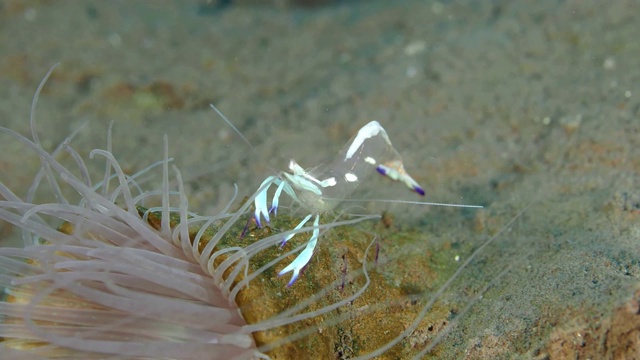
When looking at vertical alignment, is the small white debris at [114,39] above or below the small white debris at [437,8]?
above

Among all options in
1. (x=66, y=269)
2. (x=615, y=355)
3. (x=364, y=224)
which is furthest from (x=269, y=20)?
(x=615, y=355)

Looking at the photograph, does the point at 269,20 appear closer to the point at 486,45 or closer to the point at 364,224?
the point at 486,45

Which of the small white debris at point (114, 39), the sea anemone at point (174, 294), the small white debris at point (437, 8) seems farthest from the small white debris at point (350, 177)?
the small white debris at point (114, 39)

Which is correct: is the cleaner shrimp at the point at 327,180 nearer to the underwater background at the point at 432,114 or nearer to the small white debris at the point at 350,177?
the small white debris at the point at 350,177

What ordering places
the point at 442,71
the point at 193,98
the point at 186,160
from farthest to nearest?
the point at 193,98 → the point at 442,71 → the point at 186,160

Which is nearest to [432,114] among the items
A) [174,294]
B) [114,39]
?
[174,294]

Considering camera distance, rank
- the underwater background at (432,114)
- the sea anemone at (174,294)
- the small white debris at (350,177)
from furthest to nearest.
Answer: the small white debris at (350,177), the underwater background at (432,114), the sea anemone at (174,294)
